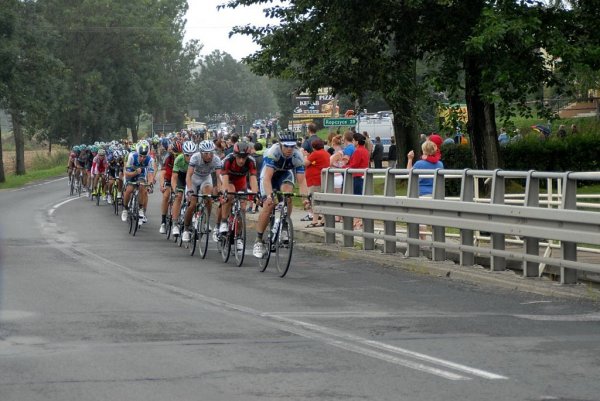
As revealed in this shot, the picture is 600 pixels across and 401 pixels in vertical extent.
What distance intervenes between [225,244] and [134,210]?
6921mm

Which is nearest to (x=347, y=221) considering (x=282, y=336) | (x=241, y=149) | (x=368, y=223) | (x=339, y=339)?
(x=368, y=223)

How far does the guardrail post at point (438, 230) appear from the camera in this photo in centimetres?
1599

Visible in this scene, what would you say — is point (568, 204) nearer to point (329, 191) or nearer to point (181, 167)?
point (329, 191)

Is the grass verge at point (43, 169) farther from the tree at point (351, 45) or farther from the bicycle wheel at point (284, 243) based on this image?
the bicycle wheel at point (284, 243)

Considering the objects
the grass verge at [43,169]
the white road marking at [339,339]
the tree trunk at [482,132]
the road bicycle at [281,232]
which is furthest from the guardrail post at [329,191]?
the grass verge at [43,169]

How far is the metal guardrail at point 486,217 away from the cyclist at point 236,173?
178 centimetres

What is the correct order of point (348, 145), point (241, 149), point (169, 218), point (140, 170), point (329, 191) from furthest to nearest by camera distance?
point (140, 170), point (348, 145), point (169, 218), point (329, 191), point (241, 149)

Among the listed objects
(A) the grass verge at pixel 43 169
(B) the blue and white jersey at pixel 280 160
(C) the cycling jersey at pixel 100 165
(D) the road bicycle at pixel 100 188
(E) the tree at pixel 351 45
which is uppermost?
(E) the tree at pixel 351 45

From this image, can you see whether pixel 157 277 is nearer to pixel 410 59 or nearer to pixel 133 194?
pixel 133 194

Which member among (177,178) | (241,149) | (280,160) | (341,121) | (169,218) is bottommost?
(169,218)

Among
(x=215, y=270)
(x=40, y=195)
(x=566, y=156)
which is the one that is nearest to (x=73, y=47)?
(x=40, y=195)

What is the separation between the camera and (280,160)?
15.8 m

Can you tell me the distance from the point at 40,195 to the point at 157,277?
3297 centimetres

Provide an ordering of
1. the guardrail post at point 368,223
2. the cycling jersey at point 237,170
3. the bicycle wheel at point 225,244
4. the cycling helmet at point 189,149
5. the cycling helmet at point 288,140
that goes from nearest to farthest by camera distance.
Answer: the cycling helmet at point 288,140
the cycling jersey at point 237,170
the bicycle wheel at point 225,244
the guardrail post at point 368,223
the cycling helmet at point 189,149
